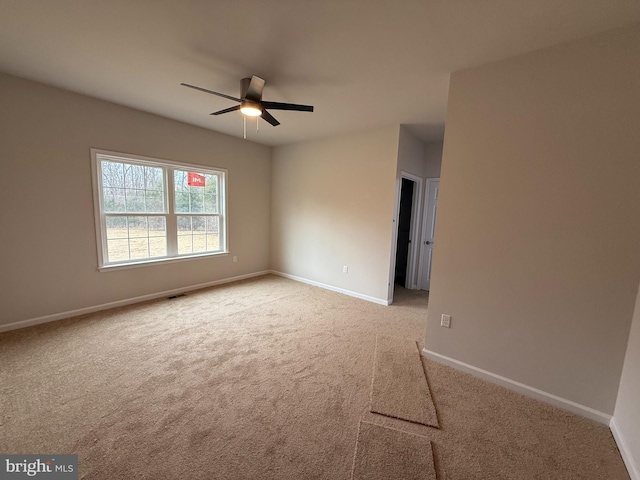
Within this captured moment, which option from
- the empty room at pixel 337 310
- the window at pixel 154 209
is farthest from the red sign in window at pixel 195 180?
the empty room at pixel 337 310

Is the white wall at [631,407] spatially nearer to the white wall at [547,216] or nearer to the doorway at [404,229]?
the white wall at [547,216]

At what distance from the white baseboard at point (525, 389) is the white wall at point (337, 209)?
1529 mm

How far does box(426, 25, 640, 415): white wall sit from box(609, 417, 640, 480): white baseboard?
0.37ft

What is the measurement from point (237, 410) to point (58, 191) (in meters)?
3.23

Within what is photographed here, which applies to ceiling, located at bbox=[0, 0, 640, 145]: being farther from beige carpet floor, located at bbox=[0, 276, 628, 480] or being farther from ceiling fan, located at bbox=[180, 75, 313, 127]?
beige carpet floor, located at bbox=[0, 276, 628, 480]

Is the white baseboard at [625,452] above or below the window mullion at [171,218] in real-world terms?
below

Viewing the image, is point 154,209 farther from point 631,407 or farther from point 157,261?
point 631,407

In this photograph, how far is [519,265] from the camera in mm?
2018

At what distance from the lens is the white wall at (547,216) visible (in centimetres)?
166

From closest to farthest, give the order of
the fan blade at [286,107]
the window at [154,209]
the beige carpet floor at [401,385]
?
the beige carpet floor at [401,385]
the fan blade at [286,107]
the window at [154,209]

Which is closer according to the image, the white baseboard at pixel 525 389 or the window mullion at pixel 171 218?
the white baseboard at pixel 525 389

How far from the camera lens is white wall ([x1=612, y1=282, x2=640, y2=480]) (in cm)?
146

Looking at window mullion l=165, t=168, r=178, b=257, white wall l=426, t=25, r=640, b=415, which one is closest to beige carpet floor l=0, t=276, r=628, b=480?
white wall l=426, t=25, r=640, b=415

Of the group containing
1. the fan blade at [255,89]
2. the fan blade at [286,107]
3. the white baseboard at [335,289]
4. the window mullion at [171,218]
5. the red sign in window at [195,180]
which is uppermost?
the fan blade at [255,89]
